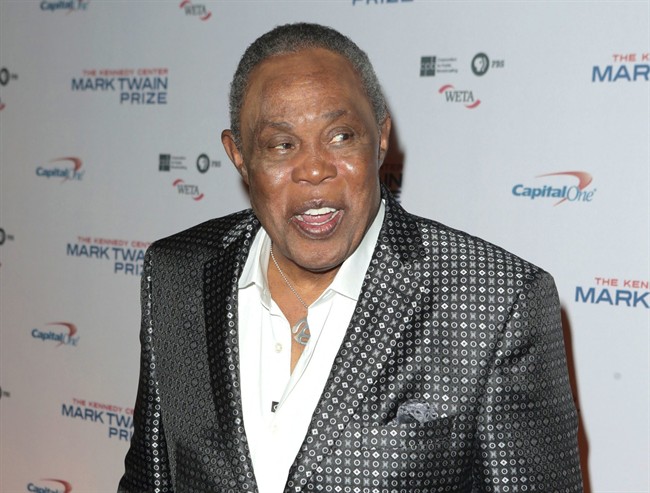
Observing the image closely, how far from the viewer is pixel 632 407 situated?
2529 mm

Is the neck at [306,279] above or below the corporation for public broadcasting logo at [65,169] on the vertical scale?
below

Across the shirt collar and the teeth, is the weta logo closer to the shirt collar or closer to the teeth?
the shirt collar

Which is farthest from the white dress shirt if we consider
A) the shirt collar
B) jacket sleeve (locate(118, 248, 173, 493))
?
jacket sleeve (locate(118, 248, 173, 493))

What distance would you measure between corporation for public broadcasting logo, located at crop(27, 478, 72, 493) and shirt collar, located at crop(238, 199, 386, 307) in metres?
2.63

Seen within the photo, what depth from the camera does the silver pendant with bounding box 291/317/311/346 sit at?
1697mm

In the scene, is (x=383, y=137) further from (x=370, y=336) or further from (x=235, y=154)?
(x=370, y=336)

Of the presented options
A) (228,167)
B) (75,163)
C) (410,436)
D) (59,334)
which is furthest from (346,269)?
(59,334)

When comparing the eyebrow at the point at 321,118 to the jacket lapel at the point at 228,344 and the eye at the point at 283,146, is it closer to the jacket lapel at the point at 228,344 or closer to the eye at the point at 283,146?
the eye at the point at 283,146

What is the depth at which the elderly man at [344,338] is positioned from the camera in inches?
60.1

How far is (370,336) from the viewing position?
61.9 inches

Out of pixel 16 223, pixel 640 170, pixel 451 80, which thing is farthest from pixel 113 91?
pixel 640 170

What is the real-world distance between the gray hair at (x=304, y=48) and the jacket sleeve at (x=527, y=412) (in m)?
0.50

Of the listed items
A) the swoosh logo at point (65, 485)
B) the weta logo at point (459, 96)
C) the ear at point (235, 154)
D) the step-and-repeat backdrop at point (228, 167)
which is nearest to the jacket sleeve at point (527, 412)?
the ear at point (235, 154)

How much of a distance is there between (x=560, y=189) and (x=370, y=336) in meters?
1.25
